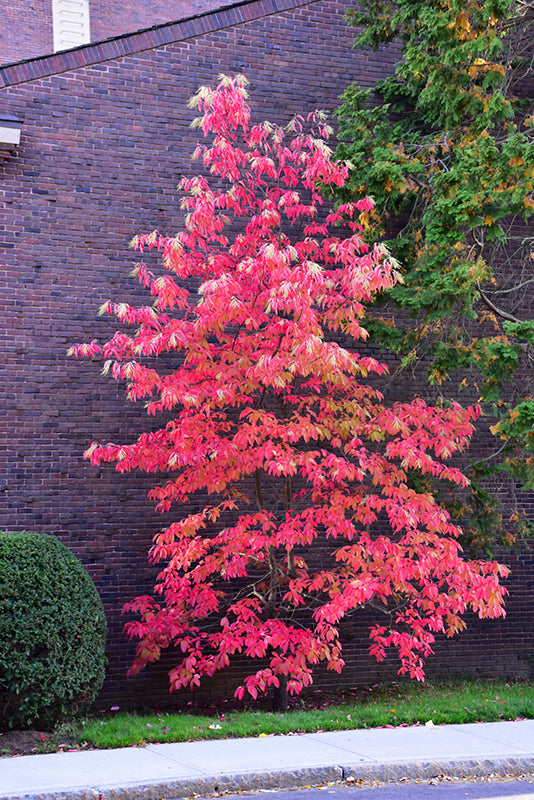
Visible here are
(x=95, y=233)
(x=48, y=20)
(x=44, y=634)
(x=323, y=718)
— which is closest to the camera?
(x=44, y=634)

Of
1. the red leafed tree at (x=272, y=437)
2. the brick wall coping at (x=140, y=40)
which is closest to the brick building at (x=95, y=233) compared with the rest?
the brick wall coping at (x=140, y=40)

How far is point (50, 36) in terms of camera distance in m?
17.6

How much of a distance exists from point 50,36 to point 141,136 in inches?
335

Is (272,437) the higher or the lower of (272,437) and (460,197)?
the lower

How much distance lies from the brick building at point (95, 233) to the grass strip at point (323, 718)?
1.08 m

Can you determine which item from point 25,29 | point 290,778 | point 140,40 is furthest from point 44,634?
point 25,29

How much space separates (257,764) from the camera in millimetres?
6477

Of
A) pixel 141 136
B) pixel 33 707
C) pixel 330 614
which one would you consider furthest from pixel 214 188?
pixel 33 707

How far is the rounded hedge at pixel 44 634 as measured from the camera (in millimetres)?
7684

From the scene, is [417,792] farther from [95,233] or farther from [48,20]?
[48,20]

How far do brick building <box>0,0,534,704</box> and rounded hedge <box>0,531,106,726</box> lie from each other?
1624 millimetres

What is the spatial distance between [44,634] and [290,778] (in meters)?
2.65

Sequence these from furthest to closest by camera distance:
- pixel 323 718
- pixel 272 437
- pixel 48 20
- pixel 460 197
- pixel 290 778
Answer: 1. pixel 48 20
2. pixel 272 437
3. pixel 460 197
4. pixel 323 718
5. pixel 290 778

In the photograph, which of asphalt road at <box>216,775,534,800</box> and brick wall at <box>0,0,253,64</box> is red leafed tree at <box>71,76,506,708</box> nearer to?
asphalt road at <box>216,775,534,800</box>
